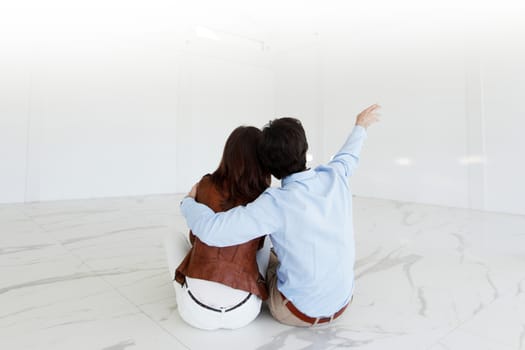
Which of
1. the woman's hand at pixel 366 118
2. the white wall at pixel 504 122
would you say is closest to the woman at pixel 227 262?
the woman's hand at pixel 366 118

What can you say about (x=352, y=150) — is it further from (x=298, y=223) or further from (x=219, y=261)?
(x=219, y=261)

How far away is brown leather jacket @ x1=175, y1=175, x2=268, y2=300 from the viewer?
109cm

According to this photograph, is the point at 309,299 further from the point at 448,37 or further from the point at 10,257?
the point at 448,37

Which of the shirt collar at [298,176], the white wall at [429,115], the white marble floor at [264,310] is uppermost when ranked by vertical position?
the white wall at [429,115]

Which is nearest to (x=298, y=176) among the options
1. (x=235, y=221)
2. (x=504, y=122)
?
(x=235, y=221)

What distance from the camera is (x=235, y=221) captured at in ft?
3.20

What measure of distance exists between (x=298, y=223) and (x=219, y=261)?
33 cm

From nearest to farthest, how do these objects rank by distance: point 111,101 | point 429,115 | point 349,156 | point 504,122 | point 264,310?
point 349,156, point 264,310, point 504,122, point 429,115, point 111,101

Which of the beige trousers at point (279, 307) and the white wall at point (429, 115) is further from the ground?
the white wall at point (429, 115)

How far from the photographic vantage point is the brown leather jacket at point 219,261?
1.09 meters

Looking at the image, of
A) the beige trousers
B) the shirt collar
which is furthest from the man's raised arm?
the beige trousers

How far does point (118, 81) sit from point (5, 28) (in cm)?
Result: 156

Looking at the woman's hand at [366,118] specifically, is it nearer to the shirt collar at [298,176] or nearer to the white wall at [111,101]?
the shirt collar at [298,176]

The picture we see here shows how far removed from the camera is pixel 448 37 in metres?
4.61
